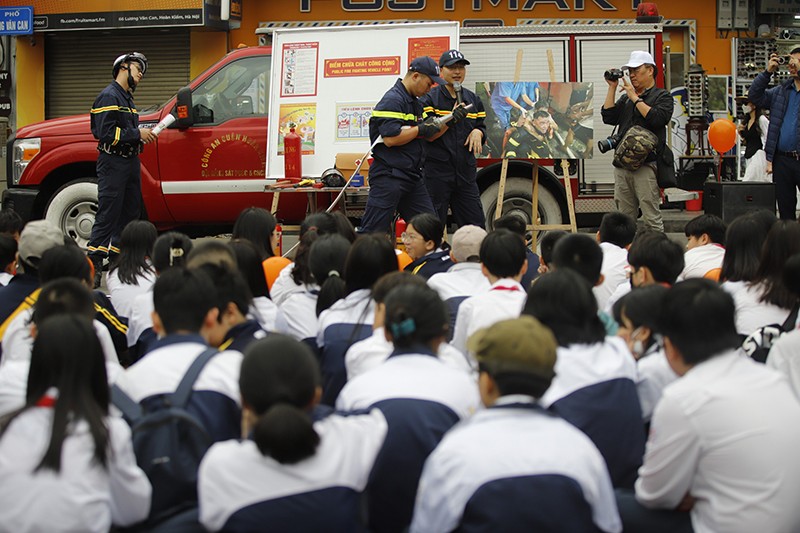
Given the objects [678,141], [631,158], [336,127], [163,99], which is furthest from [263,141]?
[678,141]

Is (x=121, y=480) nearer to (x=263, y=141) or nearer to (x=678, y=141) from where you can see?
(x=263, y=141)

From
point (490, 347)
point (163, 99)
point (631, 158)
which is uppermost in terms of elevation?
point (163, 99)

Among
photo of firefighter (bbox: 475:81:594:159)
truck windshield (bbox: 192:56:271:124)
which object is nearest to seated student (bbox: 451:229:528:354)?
photo of firefighter (bbox: 475:81:594:159)

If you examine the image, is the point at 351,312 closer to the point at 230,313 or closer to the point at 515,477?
the point at 230,313

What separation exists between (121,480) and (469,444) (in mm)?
1035

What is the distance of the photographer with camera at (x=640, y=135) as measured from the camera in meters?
9.22

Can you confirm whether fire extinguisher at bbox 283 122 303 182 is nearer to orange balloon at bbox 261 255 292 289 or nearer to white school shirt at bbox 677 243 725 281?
orange balloon at bbox 261 255 292 289

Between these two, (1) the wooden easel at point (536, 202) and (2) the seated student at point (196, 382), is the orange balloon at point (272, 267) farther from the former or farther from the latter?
(1) the wooden easel at point (536, 202)

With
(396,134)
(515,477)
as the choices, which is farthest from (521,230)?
(515,477)

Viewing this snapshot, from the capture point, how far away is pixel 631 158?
9211 millimetres

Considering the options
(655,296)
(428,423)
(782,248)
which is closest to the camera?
(428,423)

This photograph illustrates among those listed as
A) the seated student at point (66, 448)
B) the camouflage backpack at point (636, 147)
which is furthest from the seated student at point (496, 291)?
the camouflage backpack at point (636, 147)

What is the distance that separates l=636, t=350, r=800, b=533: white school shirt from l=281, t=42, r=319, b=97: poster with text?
26.2 feet

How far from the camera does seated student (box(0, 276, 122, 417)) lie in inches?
136
